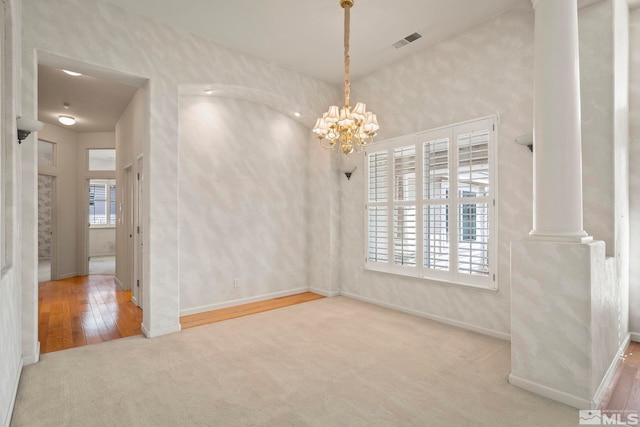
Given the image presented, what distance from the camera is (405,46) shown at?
4.55 meters

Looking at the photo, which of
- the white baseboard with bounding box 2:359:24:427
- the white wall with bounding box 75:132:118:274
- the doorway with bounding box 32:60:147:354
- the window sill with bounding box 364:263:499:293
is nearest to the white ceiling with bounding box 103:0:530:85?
the doorway with bounding box 32:60:147:354

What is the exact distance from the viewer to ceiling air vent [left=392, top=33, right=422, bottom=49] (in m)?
4.30

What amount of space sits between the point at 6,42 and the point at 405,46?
4.22 meters

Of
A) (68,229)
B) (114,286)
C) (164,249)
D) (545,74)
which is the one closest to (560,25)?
(545,74)

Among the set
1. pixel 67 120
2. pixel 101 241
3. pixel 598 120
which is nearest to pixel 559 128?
pixel 598 120

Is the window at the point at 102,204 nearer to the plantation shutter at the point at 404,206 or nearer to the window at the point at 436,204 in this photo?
the window at the point at 436,204

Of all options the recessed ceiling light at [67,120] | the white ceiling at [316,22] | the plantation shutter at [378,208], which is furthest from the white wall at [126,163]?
the plantation shutter at [378,208]

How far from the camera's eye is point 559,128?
8.82 feet

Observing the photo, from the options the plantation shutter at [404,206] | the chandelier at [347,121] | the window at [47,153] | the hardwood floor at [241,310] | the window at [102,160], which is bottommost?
the hardwood floor at [241,310]

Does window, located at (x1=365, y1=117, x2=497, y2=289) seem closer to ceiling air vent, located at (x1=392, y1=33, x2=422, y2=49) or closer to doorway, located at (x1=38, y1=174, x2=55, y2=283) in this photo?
ceiling air vent, located at (x1=392, y1=33, x2=422, y2=49)

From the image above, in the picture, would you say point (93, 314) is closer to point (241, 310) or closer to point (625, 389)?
point (241, 310)

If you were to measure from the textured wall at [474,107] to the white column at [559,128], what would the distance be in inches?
38.6

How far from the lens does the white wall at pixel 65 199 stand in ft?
24.4

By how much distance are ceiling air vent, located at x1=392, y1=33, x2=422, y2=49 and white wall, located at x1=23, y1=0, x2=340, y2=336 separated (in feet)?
7.33
